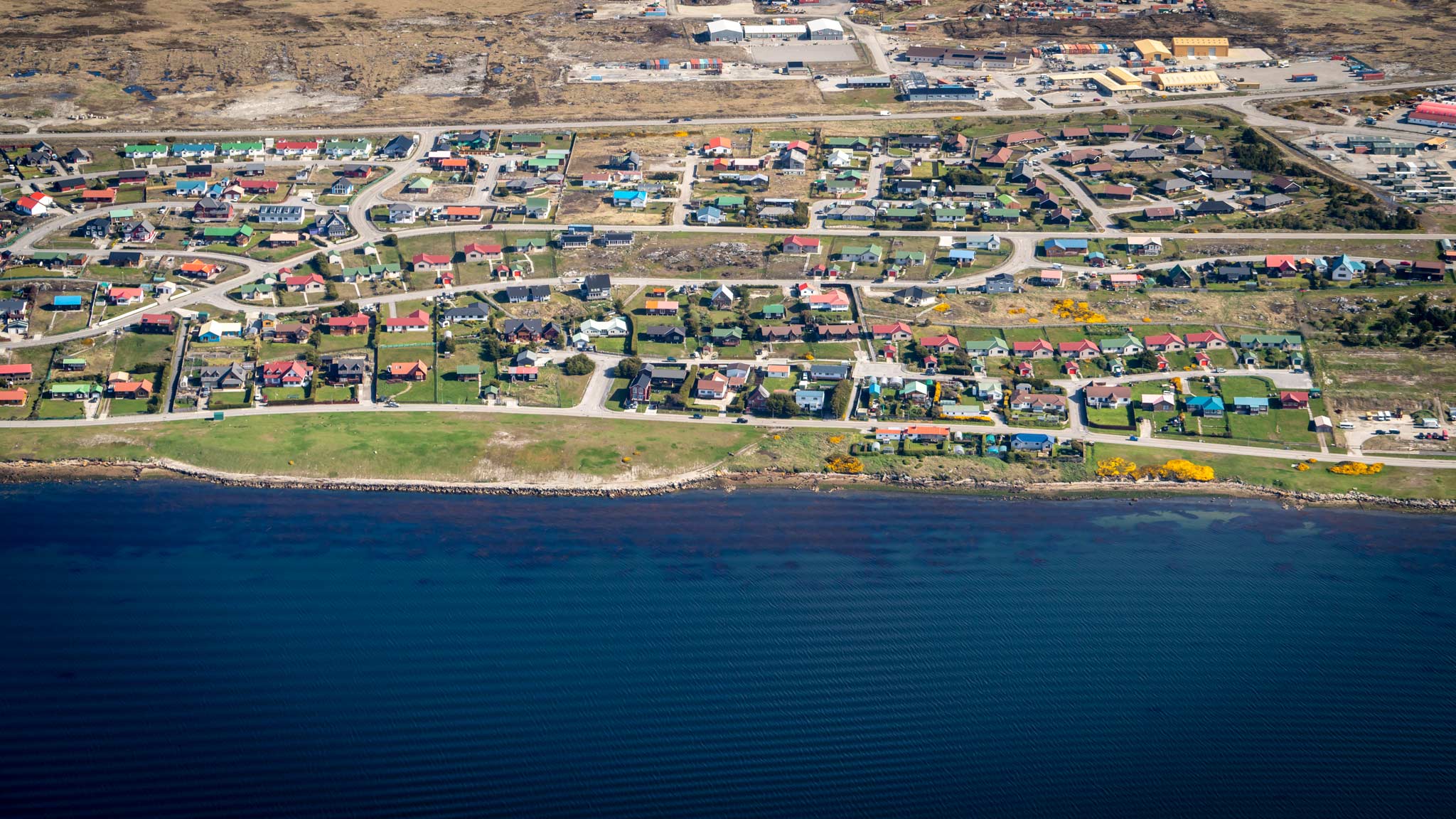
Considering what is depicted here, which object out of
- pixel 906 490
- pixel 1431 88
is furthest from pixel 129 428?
pixel 1431 88

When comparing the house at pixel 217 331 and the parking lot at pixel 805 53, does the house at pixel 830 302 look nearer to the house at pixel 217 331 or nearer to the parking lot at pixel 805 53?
the house at pixel 217 331

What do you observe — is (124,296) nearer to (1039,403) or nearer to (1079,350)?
(1039,403)

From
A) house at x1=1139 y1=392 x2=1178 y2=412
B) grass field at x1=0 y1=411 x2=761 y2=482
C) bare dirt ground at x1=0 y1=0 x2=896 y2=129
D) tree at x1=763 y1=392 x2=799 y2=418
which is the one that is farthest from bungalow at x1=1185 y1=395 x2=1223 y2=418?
bare dirt ground at x1=0 y1=0 x2=896 y2=129

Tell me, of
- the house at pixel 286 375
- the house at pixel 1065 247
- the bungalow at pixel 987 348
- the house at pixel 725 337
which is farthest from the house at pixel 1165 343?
the house at pixel 286 375

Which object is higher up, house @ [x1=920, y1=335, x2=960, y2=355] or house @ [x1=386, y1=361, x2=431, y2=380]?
house @ [x1=386, y1=361, x2=431, y2=380]

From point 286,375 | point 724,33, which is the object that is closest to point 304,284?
point 286,375

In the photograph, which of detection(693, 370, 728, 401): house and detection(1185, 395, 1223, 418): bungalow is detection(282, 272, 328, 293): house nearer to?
detection(693, 370, 728, 401): house

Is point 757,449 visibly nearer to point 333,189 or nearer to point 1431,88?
point 333,189
